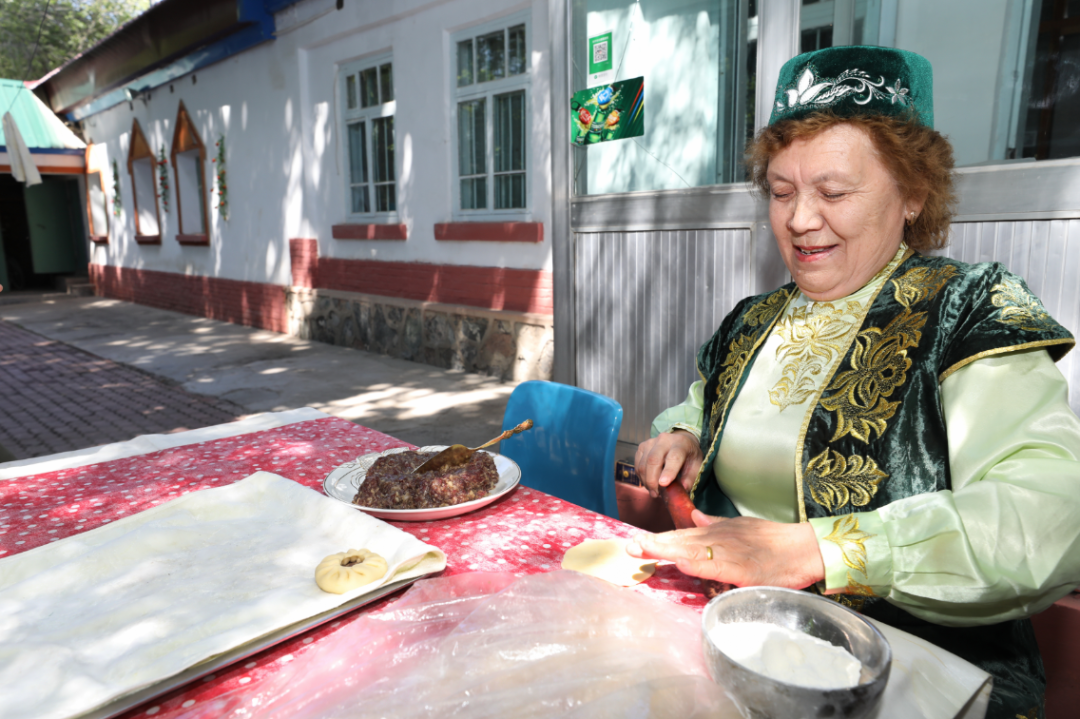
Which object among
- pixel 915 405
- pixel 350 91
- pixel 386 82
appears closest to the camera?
pixel 915 405

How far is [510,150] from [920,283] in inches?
218

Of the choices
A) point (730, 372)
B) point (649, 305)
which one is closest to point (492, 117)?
point (649, 305)

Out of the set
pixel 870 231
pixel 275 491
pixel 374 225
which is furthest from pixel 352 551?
pixel 374 225

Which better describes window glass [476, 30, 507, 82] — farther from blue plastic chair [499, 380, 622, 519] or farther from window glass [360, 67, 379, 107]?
blue plastic chair [499, 380, 622, 519]

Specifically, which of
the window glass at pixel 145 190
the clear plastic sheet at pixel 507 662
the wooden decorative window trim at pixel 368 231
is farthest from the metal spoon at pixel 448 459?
the window glass at pixel 145 190

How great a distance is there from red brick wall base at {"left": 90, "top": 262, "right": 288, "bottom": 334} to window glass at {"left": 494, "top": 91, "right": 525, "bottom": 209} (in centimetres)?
446

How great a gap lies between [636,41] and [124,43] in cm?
1230

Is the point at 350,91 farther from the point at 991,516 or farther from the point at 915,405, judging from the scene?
the point at 991,516

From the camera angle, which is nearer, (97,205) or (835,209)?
Result: (835,209)

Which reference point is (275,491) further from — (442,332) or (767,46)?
(442,332)

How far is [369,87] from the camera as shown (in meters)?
A: 7.98

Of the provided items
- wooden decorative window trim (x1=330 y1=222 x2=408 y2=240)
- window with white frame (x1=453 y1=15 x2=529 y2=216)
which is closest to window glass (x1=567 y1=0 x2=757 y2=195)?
window with white frame (x1=453 y1=15 x2=529 y2=216)

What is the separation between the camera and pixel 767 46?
10.0ft

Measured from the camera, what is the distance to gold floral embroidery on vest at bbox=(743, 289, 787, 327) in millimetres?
1754
